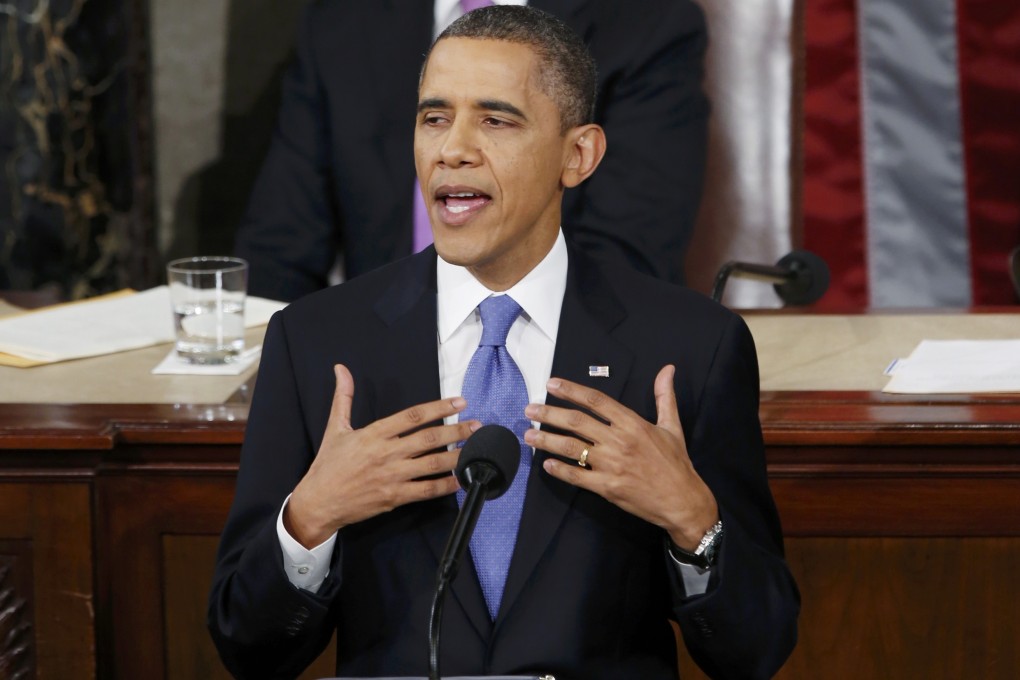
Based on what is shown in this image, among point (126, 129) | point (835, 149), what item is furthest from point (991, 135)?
point (126, 129)

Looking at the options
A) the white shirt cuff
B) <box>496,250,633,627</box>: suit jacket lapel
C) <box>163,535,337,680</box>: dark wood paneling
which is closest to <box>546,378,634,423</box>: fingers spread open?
<box>496,250,633,627</box>: suit jacket lapel

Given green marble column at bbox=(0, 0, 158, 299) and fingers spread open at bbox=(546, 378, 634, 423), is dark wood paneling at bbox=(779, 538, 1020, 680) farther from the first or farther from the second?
green marble column at bbox=(0, 0, 158, 299)

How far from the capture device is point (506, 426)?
4.52 feet

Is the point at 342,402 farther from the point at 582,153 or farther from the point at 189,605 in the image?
the point at 189,605

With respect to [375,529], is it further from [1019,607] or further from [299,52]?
[299,52]

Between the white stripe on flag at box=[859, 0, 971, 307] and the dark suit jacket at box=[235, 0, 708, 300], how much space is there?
26.1 inches

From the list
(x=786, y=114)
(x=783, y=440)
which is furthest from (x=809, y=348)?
(x=786, y=114)

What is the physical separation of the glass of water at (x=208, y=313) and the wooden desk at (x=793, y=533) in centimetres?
23

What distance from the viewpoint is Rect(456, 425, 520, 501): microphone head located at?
115cm

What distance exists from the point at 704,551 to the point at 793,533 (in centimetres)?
42

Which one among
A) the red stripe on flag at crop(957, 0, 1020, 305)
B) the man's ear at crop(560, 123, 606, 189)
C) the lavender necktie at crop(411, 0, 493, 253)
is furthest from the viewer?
the red stripe on flag at crop(957, 0, 1020, 305)

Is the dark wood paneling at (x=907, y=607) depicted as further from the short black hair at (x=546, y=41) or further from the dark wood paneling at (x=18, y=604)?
the dark wood paneling at (x=18, y=604)

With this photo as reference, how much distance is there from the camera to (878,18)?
3154mm

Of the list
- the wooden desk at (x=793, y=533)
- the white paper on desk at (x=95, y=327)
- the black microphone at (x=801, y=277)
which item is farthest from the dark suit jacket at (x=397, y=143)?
the wooden desk at (x=793, y=533)
